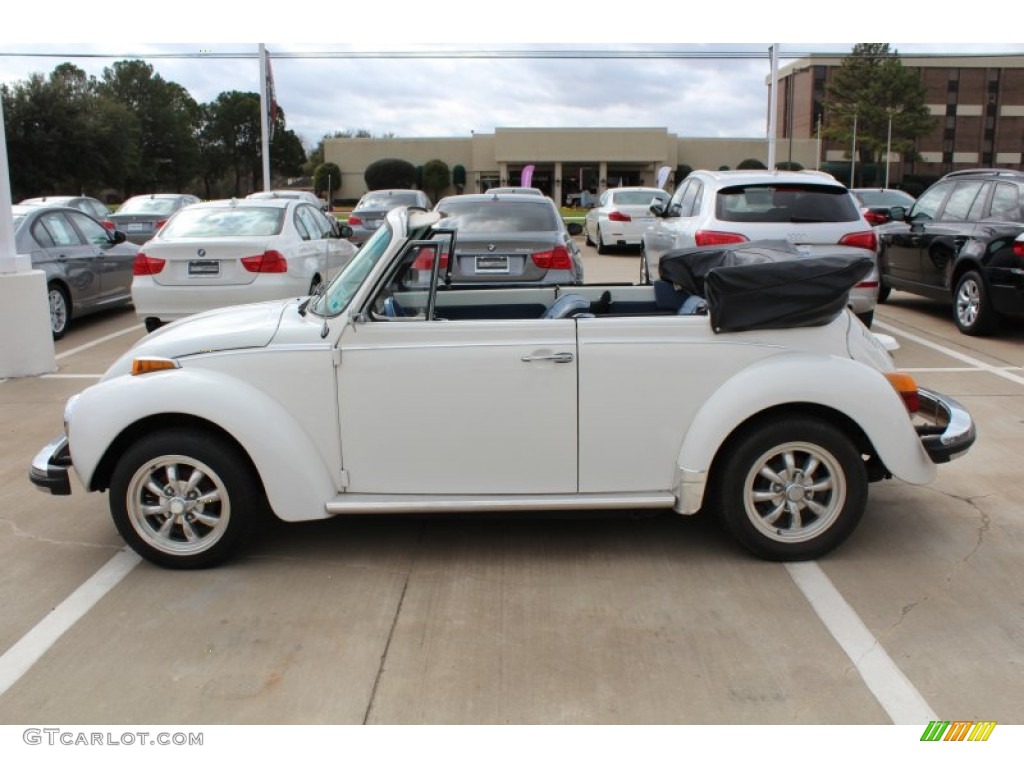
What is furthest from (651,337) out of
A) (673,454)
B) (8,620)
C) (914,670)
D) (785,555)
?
(8,620)

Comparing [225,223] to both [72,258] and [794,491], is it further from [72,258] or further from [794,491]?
[794,491]

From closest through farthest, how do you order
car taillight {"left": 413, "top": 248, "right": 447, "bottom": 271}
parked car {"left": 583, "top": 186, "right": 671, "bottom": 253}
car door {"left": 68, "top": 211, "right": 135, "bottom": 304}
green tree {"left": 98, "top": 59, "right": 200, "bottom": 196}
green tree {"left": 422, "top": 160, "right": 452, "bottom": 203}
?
1. car taillight {"left": 413, "top": 248, "right": 447, "bottom": 271}
2. car door {"left": 68, "top": 211, "right": 135, "bottom": 304}
3. parked car {"left": 583, "top": 186, "right": 671, "bottom": 253}
4. green tree {"left": 422, "top": 160, "right": 452, "bottom": 203}
5. green tree {"left": 98, "top": 59, "right": 200, "bottom": 196}

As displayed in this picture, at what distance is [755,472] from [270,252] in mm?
6747

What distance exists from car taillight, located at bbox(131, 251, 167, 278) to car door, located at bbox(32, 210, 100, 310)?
198 cm

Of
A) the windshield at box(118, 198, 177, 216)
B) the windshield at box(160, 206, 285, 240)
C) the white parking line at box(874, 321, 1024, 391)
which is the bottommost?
the white parking line at box(874, 321, 1024, 391)

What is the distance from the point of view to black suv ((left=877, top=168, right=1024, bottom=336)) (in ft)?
32.4

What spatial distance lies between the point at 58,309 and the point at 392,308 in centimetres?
807

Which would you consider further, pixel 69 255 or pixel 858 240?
pixel 69 255

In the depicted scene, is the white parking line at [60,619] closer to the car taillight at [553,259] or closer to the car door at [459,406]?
the car door at [459,406]

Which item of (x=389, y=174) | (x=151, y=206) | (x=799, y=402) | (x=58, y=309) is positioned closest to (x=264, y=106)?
(x=151, y=206)

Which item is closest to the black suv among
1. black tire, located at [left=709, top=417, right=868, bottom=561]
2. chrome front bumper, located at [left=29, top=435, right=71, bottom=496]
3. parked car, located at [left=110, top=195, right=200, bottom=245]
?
black tire, located at [left=709, top=417, right=868, bottom=561]

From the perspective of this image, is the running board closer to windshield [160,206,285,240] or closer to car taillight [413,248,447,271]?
car taillight [413,248,447,271]

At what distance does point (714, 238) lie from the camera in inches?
366

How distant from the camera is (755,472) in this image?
4371 millimetres
